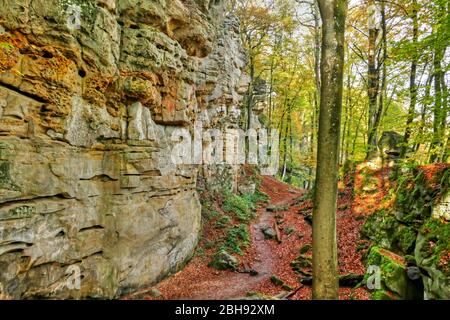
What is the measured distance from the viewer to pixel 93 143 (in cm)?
754

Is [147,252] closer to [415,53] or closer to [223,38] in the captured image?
[415,53]

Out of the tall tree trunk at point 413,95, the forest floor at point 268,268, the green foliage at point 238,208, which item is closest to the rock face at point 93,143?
the forest floor at point 268,268

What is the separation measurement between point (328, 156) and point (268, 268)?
7.18 m

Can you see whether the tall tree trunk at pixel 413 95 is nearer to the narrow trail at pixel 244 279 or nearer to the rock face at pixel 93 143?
the narrow trail at pixel 244 279

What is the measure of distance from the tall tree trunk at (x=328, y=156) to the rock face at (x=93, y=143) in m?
5.97

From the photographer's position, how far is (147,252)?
874cm

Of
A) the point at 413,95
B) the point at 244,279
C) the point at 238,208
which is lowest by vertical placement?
the point at 244,279

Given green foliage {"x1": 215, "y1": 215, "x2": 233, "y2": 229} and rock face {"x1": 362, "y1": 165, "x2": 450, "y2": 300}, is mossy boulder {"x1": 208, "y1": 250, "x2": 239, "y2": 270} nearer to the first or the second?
green foliage {"x1": 215, "y1": 215, "x2": 233, "y2": 229}

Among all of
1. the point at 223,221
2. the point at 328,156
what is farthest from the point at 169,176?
the point at 328,156

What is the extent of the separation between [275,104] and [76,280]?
93.3 feet

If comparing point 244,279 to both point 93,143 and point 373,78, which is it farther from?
point 373,78

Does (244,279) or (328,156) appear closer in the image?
(328,156)

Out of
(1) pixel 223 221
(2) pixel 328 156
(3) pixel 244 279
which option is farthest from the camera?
(1) pixel 223 221

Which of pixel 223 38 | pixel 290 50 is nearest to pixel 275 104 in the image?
pixel 290 50
